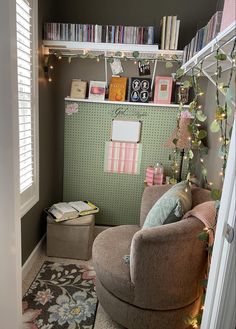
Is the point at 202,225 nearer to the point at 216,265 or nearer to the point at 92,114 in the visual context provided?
the point at 216,265

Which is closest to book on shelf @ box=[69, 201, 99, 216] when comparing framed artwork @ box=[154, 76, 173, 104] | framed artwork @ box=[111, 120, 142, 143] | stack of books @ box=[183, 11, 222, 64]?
framed artwork @ box=[111, 120, 142, 143]

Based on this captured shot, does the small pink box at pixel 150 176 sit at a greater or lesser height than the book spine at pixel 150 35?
lesser

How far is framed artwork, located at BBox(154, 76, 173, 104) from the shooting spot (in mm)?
2514

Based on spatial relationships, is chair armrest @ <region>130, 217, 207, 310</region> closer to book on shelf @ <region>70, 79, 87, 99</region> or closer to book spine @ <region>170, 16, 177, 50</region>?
book spine @ <region>170, 16, 177, 50</region>

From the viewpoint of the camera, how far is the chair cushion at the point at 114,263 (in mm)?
1548

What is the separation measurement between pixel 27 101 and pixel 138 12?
1.38 meters

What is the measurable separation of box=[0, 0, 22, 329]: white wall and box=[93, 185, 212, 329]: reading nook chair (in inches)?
21.9

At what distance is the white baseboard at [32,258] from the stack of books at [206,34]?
2130 millimetres

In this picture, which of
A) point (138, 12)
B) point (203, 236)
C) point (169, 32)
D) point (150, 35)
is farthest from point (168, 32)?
point (203, 236)

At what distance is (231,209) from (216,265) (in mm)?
253

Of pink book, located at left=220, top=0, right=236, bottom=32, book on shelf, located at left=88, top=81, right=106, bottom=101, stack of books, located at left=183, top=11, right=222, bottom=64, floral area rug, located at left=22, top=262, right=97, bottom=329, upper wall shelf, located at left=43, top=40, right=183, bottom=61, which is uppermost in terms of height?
upper wall shelf, located at left=43, top=40, right=183, bottom=61

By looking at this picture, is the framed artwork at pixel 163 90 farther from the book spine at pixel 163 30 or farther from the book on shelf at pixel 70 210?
the book on shelf at pixel 70 210

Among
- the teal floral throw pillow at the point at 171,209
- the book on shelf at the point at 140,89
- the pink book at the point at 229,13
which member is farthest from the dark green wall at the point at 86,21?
the pink book at the point at 229,13

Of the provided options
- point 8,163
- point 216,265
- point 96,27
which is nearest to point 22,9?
point 96,27
